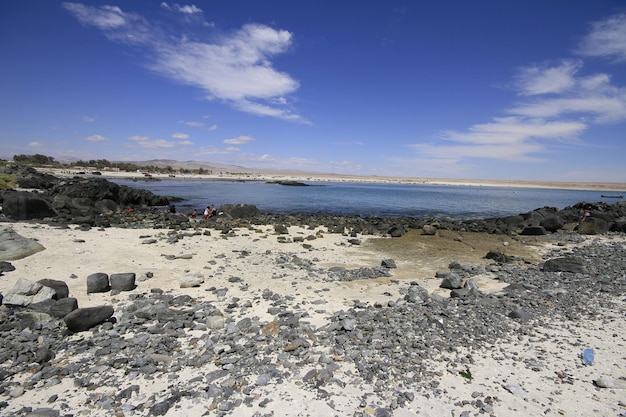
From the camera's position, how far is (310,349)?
6113 millimetres

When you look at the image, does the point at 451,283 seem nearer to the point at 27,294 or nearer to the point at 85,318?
the point at 85,318

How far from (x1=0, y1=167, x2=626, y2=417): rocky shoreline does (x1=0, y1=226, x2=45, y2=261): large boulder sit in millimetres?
1027

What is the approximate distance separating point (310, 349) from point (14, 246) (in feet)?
36.6

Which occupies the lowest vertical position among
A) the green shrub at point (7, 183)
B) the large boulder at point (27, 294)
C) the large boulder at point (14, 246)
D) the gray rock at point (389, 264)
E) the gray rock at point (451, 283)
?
A: the gray rock at point (389, 264)

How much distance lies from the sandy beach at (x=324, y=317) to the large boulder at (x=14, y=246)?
315mm

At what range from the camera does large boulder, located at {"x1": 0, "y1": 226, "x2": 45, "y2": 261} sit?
1034 cm

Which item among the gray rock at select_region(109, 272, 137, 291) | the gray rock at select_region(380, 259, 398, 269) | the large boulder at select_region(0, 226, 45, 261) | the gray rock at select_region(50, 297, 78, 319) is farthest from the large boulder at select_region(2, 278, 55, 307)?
the gray rock at select_region(380, 259, 398, 269)

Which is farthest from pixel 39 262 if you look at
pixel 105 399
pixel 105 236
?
pixel 105 399

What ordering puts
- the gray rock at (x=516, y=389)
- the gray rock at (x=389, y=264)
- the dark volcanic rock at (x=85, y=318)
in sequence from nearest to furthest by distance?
1. the gray rock at (x=516, y=389)
2. the dark volcanic rock at (x=85, y=318)
3. the gray rock at (x=389, y=264)

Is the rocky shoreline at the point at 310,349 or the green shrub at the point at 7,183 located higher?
the green shrub at the point at 7,183

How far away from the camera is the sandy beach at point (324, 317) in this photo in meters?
4.70

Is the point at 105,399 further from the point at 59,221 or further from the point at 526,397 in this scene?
the point at 59,221

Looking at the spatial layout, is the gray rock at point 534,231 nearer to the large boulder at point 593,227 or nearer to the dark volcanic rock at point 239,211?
→ the large boulder at point 593,227

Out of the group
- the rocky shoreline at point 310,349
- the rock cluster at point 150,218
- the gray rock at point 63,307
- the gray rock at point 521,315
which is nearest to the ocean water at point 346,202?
the rock cluster at point 150,218
